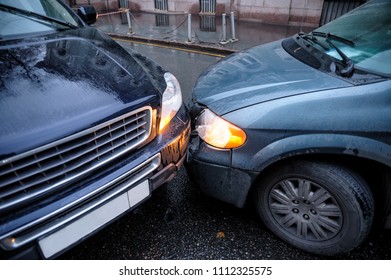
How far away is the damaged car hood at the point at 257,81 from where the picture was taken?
1.84m

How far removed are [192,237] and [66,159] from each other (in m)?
1.07

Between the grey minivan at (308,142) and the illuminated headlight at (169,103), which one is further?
the illuminated headlight at (169,103)

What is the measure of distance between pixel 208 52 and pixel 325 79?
5100 mm

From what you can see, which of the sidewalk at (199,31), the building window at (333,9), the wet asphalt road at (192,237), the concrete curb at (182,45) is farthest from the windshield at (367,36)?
the building window at (333,9)

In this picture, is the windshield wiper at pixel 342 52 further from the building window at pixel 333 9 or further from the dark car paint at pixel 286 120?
the building window at pixel 333 9

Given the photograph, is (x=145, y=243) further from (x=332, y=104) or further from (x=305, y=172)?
(x=332, y=104)

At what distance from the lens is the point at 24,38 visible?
7.20ft

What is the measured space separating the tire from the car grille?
0.90 meters

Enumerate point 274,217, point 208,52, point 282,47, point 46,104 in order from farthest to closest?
point 208,52 → point 282,47 → point 274,217 → point 46,104

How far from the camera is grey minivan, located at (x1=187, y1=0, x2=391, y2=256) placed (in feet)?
5.39

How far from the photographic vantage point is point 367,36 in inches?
85.7

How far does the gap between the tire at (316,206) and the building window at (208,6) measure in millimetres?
9842

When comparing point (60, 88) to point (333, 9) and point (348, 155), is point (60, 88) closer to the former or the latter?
point (348, 155)

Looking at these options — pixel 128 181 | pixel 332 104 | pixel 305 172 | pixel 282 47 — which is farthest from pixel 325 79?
pixel 128 181
